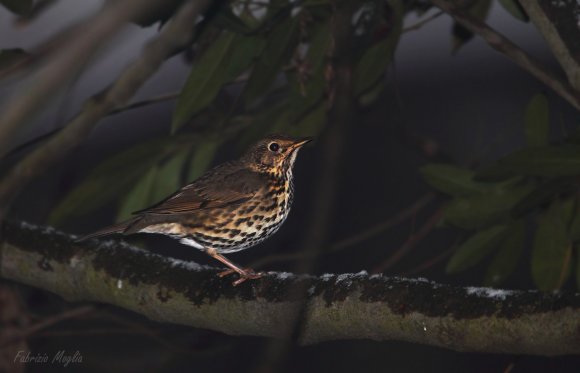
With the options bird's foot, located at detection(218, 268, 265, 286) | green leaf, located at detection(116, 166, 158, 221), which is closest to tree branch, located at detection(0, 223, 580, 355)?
bird's foot, located at detection(218, 268, 265, 286)

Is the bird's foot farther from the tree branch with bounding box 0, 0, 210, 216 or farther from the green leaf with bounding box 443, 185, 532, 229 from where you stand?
the tree branch with bounding box 0, 0, 210, 216

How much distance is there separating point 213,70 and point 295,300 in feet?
4.22

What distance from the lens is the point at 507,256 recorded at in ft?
9.14

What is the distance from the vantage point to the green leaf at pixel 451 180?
2.85m

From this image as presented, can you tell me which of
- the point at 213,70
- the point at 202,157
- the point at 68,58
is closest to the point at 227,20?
the point at 213,70

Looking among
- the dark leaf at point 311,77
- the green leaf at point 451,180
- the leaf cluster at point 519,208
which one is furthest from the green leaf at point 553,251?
the dark leaf at point 311,77

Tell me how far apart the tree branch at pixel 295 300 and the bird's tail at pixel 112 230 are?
0.04m

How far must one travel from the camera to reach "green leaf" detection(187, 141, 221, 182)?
10.1ft

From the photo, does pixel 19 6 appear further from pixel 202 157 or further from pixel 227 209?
pixel 227 209

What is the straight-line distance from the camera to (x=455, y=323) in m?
1.96

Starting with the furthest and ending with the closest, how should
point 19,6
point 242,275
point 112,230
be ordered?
point 112,230, point 242,275, point 19,6
